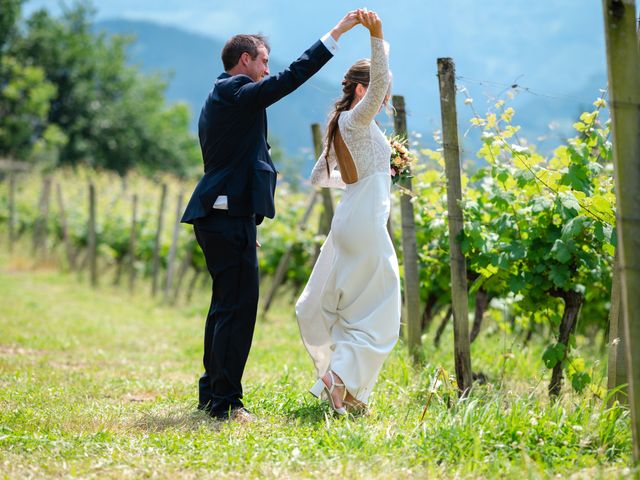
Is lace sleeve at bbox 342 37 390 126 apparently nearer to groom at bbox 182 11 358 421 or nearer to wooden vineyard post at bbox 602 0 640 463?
groom at bbox 182 11 358 421

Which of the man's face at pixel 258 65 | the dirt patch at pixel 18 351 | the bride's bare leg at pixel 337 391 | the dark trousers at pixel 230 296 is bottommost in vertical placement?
the dirt patch at pixel 18 351

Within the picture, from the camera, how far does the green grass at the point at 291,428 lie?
3490 mm

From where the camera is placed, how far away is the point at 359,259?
4.36 m

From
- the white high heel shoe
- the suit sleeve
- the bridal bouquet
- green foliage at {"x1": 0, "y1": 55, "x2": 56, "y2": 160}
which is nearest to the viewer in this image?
the suit sleeve

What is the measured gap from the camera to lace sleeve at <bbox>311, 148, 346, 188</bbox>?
4.66 m

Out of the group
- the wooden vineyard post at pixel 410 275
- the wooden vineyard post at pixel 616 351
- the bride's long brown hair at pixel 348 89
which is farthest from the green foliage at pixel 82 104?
the wooden vineyard post at pixel 616 351

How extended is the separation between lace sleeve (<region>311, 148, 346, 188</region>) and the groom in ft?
1.02

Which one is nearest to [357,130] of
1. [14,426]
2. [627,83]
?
[627,83]

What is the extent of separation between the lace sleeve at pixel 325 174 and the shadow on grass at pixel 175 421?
1401 millimetres

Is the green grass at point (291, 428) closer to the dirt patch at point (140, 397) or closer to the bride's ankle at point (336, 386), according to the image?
the dirt patch at point (140, 397)

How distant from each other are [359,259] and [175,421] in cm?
128

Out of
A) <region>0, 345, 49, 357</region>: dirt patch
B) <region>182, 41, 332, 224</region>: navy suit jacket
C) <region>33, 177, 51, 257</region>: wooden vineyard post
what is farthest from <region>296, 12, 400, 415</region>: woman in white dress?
<region>33, 177, 51, 257</region>: wooden vineyard post

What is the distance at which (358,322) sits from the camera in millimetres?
4375

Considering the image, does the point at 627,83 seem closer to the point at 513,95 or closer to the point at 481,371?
the point at 513,95
